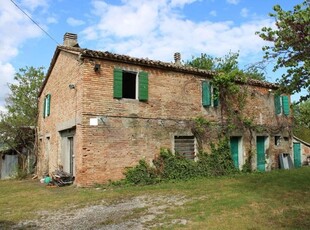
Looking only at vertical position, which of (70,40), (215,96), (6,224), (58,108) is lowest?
(6,224)

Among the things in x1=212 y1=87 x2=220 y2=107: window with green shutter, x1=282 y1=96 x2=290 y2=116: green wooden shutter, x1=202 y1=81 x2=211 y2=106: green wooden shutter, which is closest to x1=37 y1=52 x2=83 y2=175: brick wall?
x1=202 y1=81 x2=211 y2=106: green wooden shutter

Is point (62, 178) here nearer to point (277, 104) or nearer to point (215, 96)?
point (215, 96)

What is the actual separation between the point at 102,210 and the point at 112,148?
14.4 ft

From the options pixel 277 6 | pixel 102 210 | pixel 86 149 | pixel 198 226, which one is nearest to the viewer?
pixel 198 226

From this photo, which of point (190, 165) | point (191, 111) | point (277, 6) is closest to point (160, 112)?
point (191, 111)

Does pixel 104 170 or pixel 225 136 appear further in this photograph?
pixel 225 136

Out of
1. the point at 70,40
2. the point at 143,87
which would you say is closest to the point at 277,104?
the point at 143,87

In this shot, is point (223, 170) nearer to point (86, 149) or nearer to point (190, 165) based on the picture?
point (190, 165)

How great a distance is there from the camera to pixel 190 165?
1369 cm

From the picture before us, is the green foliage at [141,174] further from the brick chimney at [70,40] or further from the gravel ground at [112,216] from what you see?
the brick chimney at [70,40]

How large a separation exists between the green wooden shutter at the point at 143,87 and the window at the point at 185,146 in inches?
98.0

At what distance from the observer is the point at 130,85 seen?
45.1 ft

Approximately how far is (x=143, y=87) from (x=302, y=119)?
6.74 metres

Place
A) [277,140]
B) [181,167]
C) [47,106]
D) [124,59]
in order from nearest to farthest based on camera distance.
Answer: [124,59] < [181,167] < [47,106] < [277,140]
